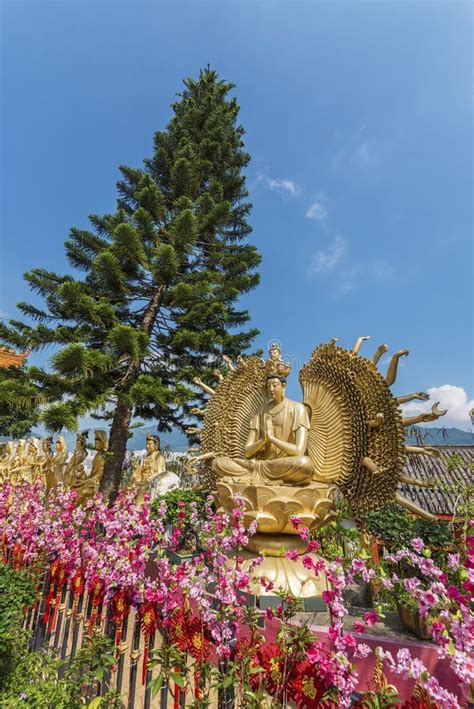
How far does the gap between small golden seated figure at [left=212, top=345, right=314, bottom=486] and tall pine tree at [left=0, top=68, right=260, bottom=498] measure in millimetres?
3282

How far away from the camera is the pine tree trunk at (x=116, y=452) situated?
726cm

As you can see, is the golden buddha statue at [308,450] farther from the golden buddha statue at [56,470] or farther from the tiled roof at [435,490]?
the golden buddha statue at [56,470]

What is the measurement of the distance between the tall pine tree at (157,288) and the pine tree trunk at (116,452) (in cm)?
2

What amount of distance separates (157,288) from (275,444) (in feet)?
21.3

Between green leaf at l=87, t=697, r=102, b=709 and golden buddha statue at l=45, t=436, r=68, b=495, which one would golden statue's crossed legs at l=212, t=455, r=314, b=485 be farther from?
golden buddha statue at l=45, t=436, r=68, b=495

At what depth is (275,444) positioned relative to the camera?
3.97 metres

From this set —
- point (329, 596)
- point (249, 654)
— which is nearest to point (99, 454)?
→ point (249, 654)

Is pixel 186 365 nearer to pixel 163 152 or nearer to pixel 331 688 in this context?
pixel 163 152

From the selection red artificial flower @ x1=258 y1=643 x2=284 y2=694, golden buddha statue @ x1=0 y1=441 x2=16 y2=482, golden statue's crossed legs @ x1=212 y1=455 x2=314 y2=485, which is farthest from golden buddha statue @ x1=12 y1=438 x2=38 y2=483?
red artificial flower @ x1=258 y1=643 x2=284 y2=694

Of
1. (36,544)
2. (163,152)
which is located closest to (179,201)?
(163,152)

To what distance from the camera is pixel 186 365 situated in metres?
9.04

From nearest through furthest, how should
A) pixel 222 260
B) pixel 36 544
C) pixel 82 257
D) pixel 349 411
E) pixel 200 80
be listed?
pixel 36 544 < pixel 349 411 < pixel 82 257 < pixel 222 260 < pixel 200 80

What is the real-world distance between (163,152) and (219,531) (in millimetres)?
11408

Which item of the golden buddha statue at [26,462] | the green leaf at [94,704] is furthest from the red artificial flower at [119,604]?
the golden buddha statue at [26,462]
